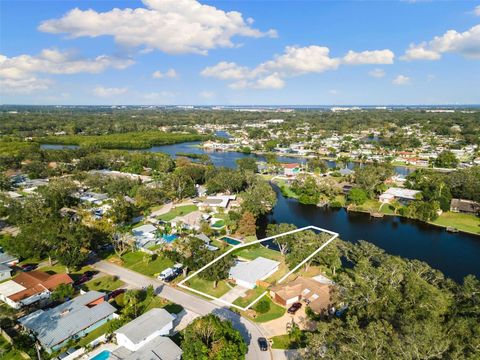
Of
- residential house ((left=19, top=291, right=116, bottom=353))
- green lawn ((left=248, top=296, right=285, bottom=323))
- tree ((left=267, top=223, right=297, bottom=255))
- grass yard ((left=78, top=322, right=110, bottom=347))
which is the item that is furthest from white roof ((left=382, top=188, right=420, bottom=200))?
grass yard ((left=78, top=322, right=110, bottom=347))

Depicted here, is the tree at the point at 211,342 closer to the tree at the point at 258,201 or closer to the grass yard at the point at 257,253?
the grass yard at the point at 257,253

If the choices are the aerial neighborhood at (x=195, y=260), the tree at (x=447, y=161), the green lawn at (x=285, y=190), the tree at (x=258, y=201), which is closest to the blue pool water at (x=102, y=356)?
the aerial neighborhood at (x=195, y=260)

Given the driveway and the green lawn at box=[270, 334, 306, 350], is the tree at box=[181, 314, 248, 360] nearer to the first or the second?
the green lawn at box=[270, 334, 306, 350]

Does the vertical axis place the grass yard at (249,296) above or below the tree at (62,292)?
below

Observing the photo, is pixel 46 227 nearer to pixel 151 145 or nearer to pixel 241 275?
pixel 241 275

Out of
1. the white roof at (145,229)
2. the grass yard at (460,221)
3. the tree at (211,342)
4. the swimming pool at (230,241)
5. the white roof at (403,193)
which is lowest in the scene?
the grass yard at (460,221)

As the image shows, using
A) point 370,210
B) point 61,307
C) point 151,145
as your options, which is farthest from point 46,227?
point 151,145
